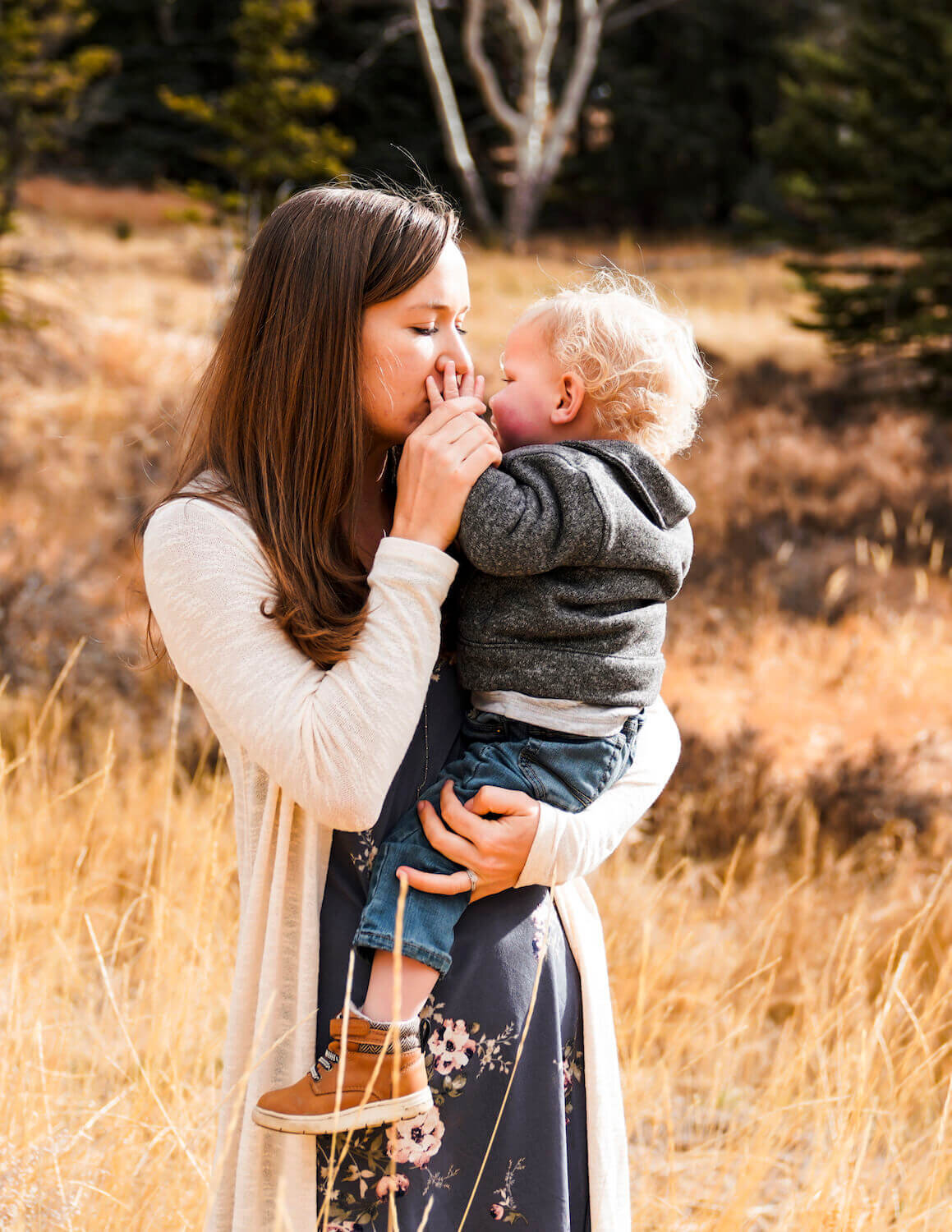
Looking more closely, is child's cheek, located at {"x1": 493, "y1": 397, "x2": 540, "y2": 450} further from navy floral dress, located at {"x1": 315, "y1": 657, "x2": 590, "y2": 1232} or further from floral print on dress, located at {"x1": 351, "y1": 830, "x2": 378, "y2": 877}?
floral print on dress, located at {"x1": 351, "y1": 830, "x2": 378, "y2": 877}

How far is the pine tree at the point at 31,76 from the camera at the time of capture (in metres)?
11.3

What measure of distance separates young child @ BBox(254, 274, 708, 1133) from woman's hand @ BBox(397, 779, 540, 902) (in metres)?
0.04

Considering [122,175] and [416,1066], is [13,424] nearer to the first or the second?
[416,1066]

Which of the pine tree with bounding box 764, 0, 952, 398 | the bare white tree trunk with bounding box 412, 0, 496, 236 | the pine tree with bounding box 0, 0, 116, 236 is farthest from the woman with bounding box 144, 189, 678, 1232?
the bare white tree trunk with bounding box 412, 0, 496, 236

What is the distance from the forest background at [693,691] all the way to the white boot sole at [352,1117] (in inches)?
6.8

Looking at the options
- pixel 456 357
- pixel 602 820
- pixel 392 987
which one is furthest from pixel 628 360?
pixel 392 987

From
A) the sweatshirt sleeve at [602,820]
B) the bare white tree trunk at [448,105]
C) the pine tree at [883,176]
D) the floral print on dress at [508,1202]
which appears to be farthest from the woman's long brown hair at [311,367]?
the bare white tree trunk at [448,105]

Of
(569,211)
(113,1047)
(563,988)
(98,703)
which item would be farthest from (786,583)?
(569,211)

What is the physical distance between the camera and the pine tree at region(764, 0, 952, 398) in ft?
30.9

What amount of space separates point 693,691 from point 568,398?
408cm

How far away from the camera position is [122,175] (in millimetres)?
24031

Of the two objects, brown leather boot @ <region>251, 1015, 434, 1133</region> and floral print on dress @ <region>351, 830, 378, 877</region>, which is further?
floral print on dress @ <region>351, 830, 378, 877</region>

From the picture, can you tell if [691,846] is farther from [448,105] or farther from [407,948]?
[448,105]

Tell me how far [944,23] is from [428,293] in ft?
33.2
